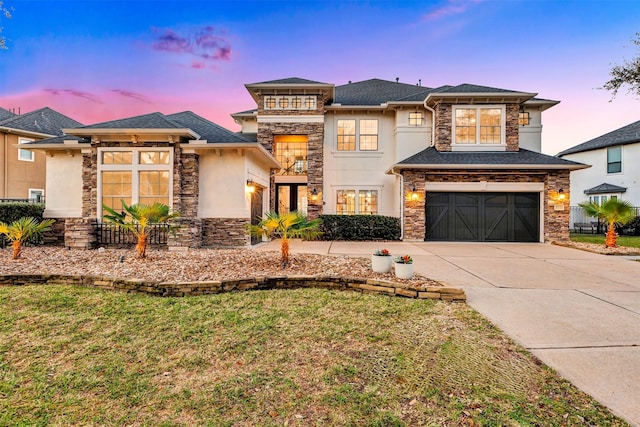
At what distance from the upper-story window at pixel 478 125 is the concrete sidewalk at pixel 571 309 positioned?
7.28 m

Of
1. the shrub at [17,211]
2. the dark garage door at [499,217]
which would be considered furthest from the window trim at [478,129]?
the shrub at [17,211]

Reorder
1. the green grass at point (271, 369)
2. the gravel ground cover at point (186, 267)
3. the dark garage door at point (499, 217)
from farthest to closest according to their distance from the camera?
the dark garage door at point (499, 217) < the gravel ground cover at point (186, 267) < the green grass at point (271, 369)

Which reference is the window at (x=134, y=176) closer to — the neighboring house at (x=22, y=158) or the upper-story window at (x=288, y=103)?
the upper-story window at (x=288, y=103)

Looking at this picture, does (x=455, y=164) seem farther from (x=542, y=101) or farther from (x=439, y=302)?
(x=439, y=302)

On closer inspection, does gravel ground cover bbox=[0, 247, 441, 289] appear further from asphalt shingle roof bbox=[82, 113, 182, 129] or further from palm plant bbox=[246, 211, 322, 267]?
asphalt shingle roof bbox=[82, 113, 182, 129]

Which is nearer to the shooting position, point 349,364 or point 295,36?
point 349,364

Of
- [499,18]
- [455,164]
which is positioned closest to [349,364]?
[455,164]

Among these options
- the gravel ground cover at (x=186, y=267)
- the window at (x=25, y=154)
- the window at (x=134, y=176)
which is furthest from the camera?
the window at (x=25, y=154)

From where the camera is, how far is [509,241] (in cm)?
1291

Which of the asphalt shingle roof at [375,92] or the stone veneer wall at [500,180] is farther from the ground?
the asphalt shingle roof at [375,92]

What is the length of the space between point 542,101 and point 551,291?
14238mm

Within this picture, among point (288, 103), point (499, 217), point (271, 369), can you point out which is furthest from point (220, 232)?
point (499, 217)

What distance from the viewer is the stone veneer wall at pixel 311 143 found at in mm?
14906

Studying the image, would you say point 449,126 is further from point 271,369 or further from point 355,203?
point 271,369
